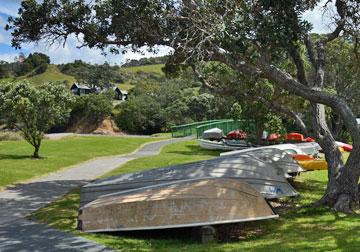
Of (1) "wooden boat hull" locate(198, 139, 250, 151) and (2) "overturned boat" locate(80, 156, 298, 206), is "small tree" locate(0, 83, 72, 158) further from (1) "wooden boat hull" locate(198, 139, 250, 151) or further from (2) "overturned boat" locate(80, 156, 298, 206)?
(2) "overturned boat" locate(80, 156, 298, 206)

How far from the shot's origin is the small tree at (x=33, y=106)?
73.2 feet

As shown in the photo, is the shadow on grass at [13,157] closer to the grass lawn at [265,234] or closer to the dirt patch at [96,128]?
the grass lawn at [265,234]

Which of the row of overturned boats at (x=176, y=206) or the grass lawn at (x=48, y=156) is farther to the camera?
the grass lawn at (x=48, y=156)

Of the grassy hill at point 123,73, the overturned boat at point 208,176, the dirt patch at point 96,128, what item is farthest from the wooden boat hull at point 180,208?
the grassy hill at point 123,73

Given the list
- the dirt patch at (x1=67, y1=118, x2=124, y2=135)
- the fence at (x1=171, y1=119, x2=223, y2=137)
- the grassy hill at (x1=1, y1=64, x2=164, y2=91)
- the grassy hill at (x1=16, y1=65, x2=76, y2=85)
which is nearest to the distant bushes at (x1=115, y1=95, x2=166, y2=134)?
the dirt patch at (x1=67, y1=118, x2=124, y2=135)

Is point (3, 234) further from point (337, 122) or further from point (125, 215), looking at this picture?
point (337, 122)

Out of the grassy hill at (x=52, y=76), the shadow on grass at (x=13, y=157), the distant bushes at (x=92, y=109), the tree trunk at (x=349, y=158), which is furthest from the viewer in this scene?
the grassy hill at (x=52, y=76)

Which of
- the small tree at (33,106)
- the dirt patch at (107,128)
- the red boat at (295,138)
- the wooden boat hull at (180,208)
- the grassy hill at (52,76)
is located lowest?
the wooden boat hull at (180,208)

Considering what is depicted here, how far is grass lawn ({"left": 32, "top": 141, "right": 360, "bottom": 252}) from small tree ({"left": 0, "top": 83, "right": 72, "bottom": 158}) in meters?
10.3

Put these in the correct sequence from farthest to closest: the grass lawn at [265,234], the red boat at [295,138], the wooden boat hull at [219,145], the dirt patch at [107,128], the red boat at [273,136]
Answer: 1. the dirt patch at [107,128]
2. the red boat at [295,138]
3. the wooden boat hull at [219,145]
4. the red boat at [273,136]
5. the grass lawn at [265,234]

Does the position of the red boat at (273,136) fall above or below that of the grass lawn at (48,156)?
above

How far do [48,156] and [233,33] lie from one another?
17090 millimetres

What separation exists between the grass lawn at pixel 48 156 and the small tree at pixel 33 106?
1511mm

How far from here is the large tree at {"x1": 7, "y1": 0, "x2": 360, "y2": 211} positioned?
33.5 feet
